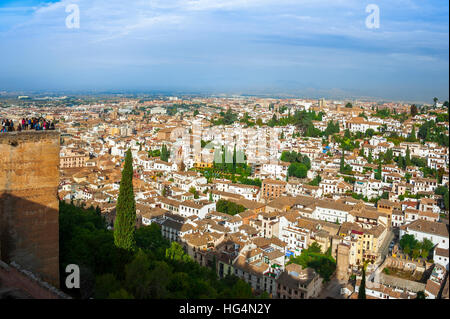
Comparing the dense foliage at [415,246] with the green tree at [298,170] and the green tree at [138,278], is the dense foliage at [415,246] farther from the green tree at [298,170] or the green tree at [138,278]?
the green tree at [138,278]

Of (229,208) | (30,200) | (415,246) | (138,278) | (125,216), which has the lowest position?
(415,246)

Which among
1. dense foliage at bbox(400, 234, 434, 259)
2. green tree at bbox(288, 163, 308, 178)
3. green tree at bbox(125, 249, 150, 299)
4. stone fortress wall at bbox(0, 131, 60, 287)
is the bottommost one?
dense foliage at bbox(400, 234, 434, 259)

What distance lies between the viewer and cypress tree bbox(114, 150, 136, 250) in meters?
5.35

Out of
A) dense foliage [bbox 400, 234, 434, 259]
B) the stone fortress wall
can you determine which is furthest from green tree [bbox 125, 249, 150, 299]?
dense foliage [bbox 400, 234, 434, 259]

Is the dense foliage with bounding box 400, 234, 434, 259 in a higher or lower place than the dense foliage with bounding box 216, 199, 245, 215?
lower

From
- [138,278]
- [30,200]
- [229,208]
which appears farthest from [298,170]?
[30,200]

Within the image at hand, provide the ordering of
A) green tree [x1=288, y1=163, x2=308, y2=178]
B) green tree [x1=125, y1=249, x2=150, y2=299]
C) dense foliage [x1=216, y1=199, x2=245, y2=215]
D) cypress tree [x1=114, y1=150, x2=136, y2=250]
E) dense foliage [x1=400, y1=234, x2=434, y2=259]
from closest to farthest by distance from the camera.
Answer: green tree [x1=125, y1=249, x2=150, y2=299]
cypress tree [x1=114, y1=150, x2=136, y2=250]
dense foliage [x1=400, y1=234, x2=434, y2=259]
dense foliage [x1=216, y1=199, x2=245, y2=215]
green tree [x1=288, y1=163, x2=308, y2=178]

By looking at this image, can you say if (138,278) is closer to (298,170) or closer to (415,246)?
(415,246)

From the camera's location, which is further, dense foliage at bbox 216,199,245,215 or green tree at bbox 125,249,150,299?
dense foliage at bbox 216,199,245,215

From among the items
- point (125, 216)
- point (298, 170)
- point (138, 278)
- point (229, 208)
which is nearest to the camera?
point (138, 278)

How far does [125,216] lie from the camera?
18.0 ft

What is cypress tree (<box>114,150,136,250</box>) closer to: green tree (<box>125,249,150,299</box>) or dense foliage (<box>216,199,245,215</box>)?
green tree (<box>125,249,150,299</box>)
